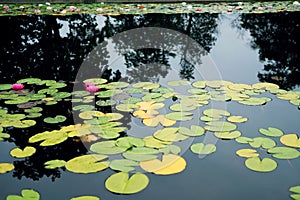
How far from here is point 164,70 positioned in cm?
208

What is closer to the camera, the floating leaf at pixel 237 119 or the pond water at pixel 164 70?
the pond water at pixel 164 70

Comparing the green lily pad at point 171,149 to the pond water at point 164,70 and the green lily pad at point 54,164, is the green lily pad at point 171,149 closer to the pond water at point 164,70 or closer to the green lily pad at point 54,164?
the pond water at point 164,70

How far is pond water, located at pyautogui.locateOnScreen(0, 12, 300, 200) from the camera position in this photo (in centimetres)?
91

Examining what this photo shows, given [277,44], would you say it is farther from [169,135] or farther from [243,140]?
[169,135]

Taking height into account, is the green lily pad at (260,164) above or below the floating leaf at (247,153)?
below

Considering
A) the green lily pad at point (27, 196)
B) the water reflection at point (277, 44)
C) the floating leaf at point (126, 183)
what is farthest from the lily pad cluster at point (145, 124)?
the water reflection at point (277, 44)

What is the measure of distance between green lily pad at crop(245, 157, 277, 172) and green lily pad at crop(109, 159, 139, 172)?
373 mm

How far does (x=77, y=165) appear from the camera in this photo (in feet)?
3.23

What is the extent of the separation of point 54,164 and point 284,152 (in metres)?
0.79

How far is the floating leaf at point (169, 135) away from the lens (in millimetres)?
1111

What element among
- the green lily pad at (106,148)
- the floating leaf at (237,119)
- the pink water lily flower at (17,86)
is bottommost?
the green lily pad at (106,148)

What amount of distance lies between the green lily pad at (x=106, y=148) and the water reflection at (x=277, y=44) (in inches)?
44.1

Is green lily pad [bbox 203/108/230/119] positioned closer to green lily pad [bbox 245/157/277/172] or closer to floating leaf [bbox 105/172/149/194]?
green lily pad [bbox 245/157/277/172]

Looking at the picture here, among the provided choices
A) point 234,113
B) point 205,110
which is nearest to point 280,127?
point 234,113
